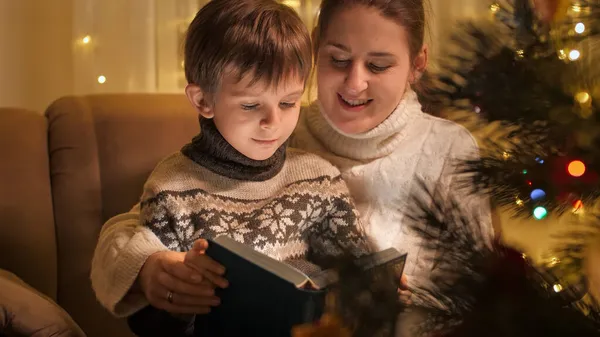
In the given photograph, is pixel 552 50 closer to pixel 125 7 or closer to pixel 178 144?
pixel 178 144

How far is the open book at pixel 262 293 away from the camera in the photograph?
675 millimetres

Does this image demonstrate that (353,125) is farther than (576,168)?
Yes

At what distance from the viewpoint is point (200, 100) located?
3.69ft

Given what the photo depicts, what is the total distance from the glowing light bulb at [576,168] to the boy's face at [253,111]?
1.94ft

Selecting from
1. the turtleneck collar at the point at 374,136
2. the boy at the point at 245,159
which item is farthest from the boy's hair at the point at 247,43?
the turtleneck collar at the point at 374,136

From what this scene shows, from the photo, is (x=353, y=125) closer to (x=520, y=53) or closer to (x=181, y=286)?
(x=181, y=286)

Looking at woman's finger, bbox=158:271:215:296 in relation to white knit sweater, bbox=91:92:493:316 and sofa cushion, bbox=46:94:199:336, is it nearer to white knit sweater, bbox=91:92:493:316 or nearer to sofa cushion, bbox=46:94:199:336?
white knit sweater, bbox=91:92:493:316

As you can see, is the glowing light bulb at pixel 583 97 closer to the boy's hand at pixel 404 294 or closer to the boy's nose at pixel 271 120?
the boy's hand at pixel 404 294

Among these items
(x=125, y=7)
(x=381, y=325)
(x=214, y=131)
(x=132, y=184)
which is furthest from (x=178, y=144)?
(x=381, y=325)

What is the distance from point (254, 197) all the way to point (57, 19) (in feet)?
4.08

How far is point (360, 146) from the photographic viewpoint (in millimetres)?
1282

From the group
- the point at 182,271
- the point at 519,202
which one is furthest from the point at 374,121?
the point at 519,202

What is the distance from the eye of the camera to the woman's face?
1194 millimetres

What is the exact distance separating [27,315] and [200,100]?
1.50 feet
